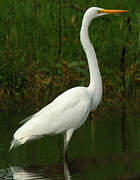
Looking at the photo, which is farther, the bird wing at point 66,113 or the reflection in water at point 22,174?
the bird wing at point 66,113

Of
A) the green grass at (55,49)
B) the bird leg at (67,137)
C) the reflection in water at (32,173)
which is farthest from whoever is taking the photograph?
the green grass at (55,49)

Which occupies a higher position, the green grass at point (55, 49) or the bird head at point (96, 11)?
the bird head at point (96, 11)

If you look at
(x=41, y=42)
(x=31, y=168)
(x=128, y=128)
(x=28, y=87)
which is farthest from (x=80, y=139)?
(x=41, y=42)

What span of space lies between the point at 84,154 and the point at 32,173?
0.87 metres

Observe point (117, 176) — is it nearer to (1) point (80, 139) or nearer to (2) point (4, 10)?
(1) point (80, 139)

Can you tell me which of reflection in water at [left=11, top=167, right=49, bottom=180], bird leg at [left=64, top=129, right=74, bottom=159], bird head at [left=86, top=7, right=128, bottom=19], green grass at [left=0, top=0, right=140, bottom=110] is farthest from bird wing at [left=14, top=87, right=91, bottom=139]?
green grass at [left=0, top=0, right=140, bottom=110]

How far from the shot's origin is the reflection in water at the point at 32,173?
575 centimetres

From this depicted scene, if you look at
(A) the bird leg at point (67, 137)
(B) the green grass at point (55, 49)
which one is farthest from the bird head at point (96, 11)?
(B) the green grass at point (55, 49)

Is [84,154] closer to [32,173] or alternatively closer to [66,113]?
[66,113]

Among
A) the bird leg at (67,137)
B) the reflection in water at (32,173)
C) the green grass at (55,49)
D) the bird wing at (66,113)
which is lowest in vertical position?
the reflection in water at (32,173)

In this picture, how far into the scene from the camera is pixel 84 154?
6656mm

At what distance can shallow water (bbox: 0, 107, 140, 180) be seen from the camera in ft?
19.2

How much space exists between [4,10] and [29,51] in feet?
2.95

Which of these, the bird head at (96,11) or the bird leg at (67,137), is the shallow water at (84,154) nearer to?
the bird leg at (67,137)
